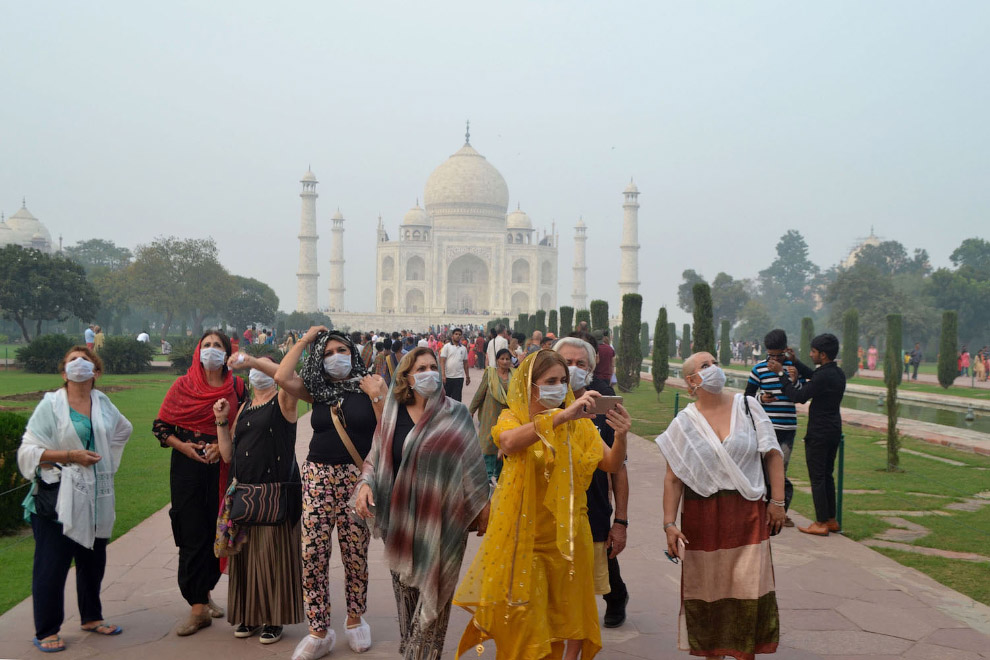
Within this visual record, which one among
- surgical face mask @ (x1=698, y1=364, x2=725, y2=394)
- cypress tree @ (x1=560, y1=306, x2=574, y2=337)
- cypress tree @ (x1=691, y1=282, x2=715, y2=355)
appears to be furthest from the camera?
cypress tree @ (x1=560, y1=306, x2=574, y2=337)

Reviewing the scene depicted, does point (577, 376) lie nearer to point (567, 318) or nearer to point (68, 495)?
point (68, 495)

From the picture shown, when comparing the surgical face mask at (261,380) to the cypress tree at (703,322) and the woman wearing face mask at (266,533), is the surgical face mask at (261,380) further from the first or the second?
the cypress tree at (703,322)

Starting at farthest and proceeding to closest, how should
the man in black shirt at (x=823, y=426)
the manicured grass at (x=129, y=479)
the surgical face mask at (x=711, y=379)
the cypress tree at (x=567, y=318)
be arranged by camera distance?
1. the cypress tree at (x=567, y=318)
2. the man in black shirt at (x=823, y=426)
3. the manicured grass at (x=129, y=479)
4. the surgical face mask at (x=711, y=379)

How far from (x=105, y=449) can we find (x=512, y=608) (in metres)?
2.04

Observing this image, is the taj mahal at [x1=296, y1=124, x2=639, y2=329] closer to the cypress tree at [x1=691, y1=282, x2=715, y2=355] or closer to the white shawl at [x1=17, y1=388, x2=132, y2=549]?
the cypress tree at [x1=691, y1=282, x2=715, y2=355]

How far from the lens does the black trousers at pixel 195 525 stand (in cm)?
397

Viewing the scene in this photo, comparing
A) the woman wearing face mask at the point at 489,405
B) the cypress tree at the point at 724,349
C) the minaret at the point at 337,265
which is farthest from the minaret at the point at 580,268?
the woman wearing face mask at the point at 489,405

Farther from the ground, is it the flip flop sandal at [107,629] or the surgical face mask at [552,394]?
the surgical face mask at [552,394]

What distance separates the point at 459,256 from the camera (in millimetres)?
58688

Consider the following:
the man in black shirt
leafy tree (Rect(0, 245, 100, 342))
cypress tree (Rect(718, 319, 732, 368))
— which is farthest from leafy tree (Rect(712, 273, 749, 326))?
the man in black shirt

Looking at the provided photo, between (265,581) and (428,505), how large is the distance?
3.22ft

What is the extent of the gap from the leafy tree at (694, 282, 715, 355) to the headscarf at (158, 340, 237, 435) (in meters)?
9.13

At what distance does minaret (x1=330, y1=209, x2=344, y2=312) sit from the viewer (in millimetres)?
59344

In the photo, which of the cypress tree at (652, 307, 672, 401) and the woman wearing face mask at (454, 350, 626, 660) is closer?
the woman wearing face mask at (454, 350, 626, 660)
